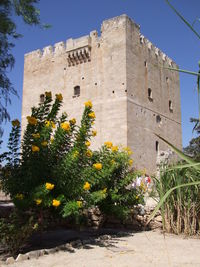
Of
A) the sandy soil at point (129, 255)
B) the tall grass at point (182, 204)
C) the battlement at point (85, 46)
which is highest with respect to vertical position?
the battlement at point (85, 46)

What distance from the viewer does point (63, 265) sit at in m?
3.26

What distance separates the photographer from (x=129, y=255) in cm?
370

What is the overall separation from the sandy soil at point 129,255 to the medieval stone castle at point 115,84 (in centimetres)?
1032

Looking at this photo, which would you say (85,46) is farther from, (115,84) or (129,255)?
(129,255)

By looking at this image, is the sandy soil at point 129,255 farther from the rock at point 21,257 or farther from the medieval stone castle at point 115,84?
the medieval stone castle at point 115,84

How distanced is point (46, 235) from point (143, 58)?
14.2 meters

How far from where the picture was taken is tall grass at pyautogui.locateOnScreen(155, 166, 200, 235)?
16.1 ft

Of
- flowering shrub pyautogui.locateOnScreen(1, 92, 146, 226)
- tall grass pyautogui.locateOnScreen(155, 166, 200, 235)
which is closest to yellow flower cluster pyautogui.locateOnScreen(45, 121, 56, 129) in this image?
flowering shrub pyautogui.locateOnScreen(1, 92, 146, 226)

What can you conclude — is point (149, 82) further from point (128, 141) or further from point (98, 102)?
point (128, 141)

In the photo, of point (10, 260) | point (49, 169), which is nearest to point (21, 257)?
point (10, 260)

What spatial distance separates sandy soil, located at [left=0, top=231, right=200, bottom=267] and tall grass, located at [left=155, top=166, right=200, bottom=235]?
394 mm

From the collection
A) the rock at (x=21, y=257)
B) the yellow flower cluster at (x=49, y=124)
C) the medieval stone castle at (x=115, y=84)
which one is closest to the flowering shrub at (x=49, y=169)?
the yellow flower cluster at (x=49, y=124)

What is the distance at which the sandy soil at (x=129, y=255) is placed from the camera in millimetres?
3311

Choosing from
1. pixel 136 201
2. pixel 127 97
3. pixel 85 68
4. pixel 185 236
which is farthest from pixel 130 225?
pixel 85 68
